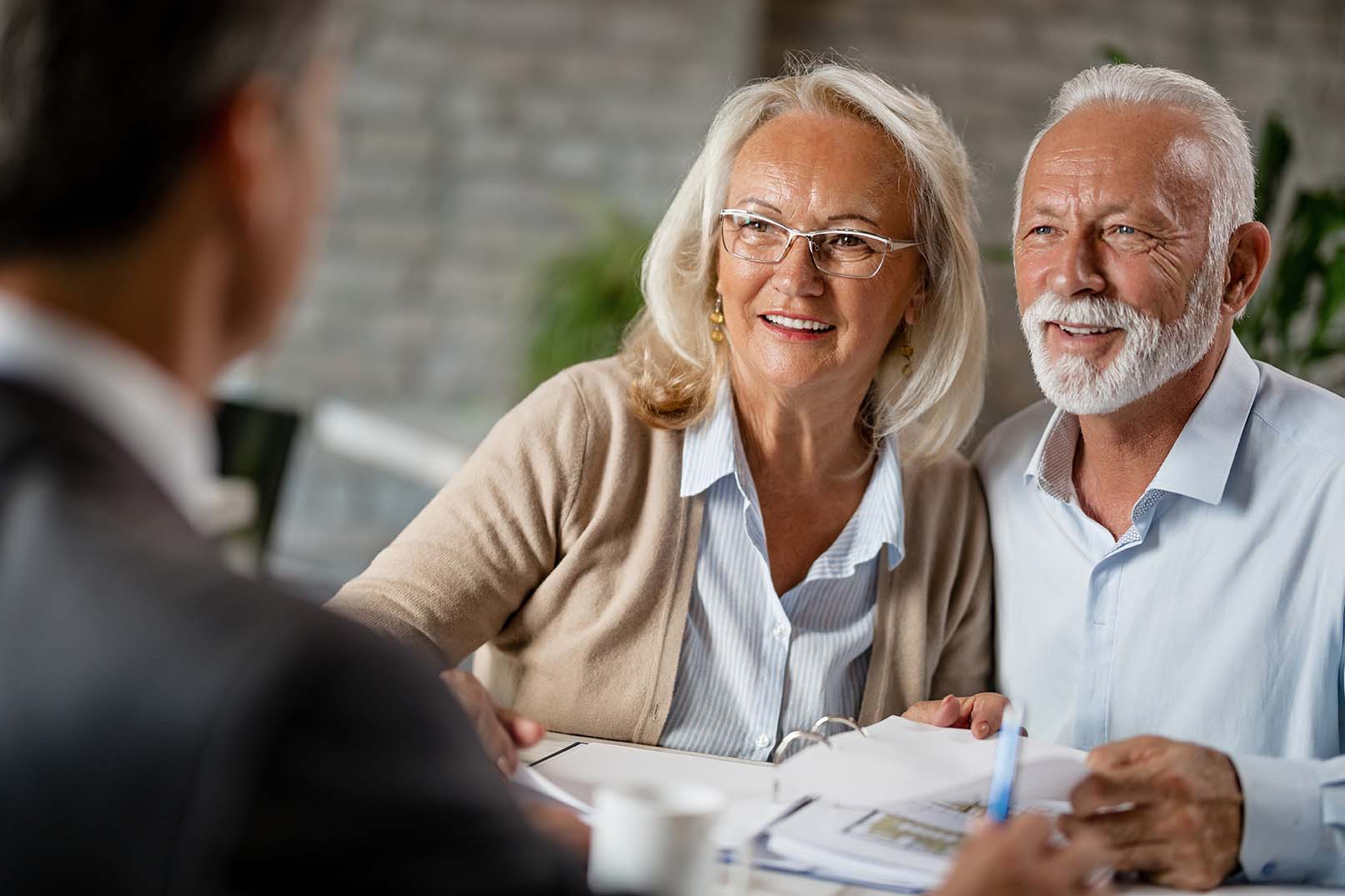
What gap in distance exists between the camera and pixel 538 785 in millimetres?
1350

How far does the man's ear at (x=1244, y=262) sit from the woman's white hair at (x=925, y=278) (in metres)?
0.35

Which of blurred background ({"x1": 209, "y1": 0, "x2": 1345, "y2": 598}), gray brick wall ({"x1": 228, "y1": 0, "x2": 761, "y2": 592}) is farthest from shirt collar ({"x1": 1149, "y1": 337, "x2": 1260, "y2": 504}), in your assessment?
gray brick wall ({"x1": 228, "y1": 0, "x2": 761, "y2": 592})

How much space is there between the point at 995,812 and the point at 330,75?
83cm

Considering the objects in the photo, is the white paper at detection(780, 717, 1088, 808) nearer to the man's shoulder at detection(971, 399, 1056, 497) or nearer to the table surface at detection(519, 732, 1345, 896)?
the table surface at detection(519, 732, 1345, 896)

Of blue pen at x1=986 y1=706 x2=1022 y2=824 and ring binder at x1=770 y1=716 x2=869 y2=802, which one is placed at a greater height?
blue pen at x1=986 y1=706 x2=1022 y2=824

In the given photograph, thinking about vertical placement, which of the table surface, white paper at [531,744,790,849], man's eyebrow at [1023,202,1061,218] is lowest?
the table surface

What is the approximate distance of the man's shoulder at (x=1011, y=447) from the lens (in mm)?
1891

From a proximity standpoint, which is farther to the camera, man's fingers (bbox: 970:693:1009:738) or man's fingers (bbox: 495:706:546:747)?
man's fingers (bbox: 970:693:1009:738)

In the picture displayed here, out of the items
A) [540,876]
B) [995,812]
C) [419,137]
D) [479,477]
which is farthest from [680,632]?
[419,137]

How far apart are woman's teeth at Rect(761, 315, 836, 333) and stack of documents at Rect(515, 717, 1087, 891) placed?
0.57 meters

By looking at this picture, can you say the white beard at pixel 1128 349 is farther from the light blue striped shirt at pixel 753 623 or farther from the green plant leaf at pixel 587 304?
the green plant leaf at pixel 587 304

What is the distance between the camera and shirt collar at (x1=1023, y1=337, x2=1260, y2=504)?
1641 millimetres

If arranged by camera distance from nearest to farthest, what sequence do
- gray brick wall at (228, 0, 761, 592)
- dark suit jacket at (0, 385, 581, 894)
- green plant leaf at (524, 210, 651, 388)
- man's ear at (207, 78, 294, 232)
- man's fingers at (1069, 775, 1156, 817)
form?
dark suit jacket at (0, 385, 581, 894)
man's ear at (207, 78, 294, 232)
man's fingers at (1069, 775, 1156, 817)
green plant leaf at (524, 210, 651, 388)
gray brick wall at (228, 0, 761, 592)

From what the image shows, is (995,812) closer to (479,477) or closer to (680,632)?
(680,632)
